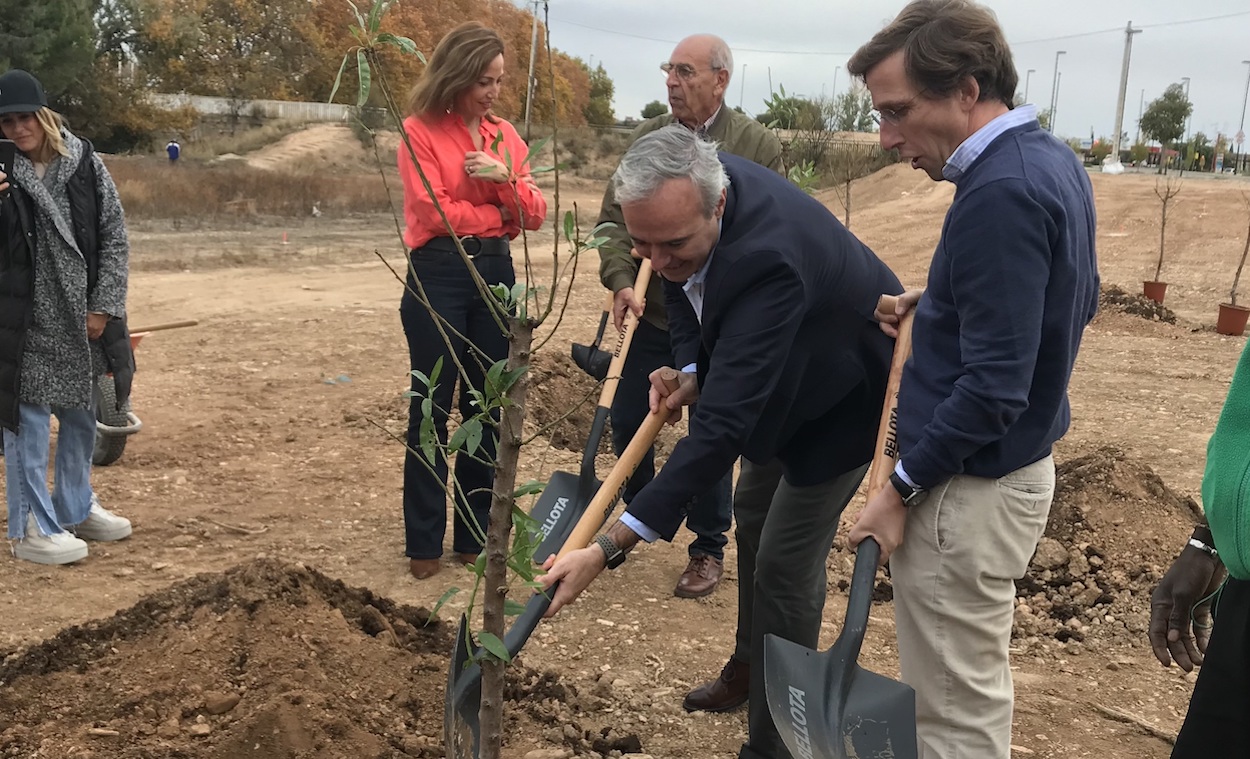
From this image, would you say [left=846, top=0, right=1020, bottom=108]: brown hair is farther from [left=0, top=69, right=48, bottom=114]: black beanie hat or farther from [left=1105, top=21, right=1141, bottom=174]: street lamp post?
[left=1105, top=21, right=1141, bottom=174]: street lamp post

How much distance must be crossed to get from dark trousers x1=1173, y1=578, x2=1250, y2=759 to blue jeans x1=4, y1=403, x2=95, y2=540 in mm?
4002

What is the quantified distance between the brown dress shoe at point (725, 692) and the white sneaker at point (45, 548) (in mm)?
2650

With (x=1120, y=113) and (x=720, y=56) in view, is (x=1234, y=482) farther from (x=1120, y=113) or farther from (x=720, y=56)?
(x=1120, y=113)

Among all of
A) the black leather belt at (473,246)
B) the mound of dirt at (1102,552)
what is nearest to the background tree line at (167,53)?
the black leather belt at (473,246)

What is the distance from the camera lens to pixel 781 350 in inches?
90.5

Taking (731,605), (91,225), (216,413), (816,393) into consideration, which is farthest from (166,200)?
(816,393)

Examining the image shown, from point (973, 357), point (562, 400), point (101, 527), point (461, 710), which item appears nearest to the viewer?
point (973, 357)

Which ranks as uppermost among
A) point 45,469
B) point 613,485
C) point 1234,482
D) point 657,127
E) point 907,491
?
point 657,127

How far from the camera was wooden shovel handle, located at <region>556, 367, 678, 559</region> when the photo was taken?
248 cm

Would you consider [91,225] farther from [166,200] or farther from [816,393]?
[166,200]

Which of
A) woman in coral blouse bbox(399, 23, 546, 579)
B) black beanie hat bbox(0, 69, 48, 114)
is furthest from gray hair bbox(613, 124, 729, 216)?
black beanie hat bbox(0, 69, 48, 114)

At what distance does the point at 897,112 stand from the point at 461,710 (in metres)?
1.61

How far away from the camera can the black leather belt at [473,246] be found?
12.8ft

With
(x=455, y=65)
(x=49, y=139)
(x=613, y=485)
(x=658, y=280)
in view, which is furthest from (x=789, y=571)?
(x=49, y=139)
